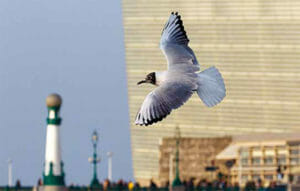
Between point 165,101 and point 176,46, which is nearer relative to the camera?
point 165,101

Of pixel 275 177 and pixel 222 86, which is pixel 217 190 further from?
pixel 222 86

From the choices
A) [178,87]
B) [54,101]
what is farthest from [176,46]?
[54,101]

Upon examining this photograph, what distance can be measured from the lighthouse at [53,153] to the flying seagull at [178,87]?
77262 millimetres

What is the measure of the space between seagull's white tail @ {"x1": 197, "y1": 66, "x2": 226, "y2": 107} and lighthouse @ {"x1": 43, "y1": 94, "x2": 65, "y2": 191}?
3050 inches

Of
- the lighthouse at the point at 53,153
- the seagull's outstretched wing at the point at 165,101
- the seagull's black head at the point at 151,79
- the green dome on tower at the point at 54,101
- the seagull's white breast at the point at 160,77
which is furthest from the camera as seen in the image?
the green dome on tower at the point at 54,101

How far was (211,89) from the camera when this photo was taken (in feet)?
94.6

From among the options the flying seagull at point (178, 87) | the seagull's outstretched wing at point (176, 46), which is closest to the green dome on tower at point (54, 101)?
the seagull's outstretched wing at point (176, 46)

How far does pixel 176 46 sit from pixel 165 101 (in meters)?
1.73

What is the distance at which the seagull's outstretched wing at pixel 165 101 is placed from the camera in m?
28.6

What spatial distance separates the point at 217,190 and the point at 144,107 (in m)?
107

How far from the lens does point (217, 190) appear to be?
136000 millimetres

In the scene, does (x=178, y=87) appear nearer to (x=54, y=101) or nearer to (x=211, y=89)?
(x=211, y=89)

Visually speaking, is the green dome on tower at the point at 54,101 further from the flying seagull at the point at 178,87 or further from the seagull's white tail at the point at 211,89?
the seagull's white tail at the point at 211,89

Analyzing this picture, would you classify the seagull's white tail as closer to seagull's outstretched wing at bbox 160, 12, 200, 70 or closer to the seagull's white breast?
seagull's outstretched wing at bbox 160, 12, 200, 70
